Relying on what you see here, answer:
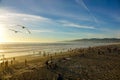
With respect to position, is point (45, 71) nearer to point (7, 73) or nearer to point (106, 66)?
point (7, 73)

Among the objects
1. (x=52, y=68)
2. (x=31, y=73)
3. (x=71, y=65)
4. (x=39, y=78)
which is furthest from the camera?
(x=71, y=65)

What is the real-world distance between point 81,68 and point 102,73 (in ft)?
13.3

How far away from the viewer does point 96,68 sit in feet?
116

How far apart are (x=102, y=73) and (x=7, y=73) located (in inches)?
592

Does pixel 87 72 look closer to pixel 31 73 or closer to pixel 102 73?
pixel 102 73

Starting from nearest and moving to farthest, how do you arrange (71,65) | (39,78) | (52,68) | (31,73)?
(39,78) < (31,73) < (52,68) < (71,65)

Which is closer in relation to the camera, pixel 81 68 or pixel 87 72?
pixel 87 72

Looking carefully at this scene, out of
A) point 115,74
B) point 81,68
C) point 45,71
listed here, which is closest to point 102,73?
point 115,74

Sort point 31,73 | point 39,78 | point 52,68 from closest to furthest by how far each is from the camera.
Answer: point 39,78
point 31,73
point 52,68

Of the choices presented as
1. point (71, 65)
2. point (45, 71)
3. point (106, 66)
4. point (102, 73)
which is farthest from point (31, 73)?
point (106, 66)

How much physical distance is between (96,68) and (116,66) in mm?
4458

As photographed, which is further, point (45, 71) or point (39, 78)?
point (45, 71)

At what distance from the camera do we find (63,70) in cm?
3303

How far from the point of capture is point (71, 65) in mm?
36750
